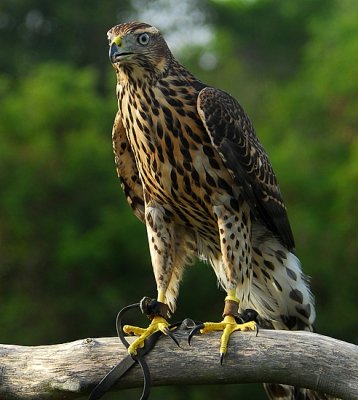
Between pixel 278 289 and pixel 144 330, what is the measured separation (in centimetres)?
114

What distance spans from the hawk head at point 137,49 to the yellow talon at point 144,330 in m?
1.35

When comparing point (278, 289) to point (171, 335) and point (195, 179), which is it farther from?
point (171, 335)

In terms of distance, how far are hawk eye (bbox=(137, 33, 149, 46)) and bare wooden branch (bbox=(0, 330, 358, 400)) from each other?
1.61 m

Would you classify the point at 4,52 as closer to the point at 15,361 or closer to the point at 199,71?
the point at 199,71

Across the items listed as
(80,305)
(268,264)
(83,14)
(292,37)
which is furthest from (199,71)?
(268,264)

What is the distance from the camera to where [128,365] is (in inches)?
200

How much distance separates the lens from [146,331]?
17.7ft

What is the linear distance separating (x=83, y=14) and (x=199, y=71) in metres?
4.89

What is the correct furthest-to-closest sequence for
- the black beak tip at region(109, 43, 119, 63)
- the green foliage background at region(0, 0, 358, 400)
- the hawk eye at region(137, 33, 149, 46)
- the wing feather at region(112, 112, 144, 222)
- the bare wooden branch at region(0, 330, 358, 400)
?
the green foliage background at region(0, 0, 358, 400), the wing feather at region(112, 112, 144, 222), the hawk eye at region(137, 33, 149, 46), the black beak tip at region(109, 43, 119, 63), the bare wooden branch at region(0, 330, 358, 400)

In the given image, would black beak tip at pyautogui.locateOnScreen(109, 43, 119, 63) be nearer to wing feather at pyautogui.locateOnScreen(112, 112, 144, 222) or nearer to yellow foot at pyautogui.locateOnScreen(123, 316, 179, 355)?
wing feather at pyautogui.locateOnScreen(112, 112, 144, 222)

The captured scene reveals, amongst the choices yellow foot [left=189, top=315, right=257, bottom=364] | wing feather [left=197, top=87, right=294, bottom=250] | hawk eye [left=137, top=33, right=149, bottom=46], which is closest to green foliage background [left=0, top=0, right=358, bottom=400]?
wing feather [left=197, top=87, right=294, bottom=250]

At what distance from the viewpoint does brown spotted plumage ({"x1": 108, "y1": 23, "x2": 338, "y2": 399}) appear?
5.75 metres

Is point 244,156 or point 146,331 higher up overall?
point 244,156

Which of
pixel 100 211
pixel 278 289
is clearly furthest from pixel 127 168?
pixel 100 211
